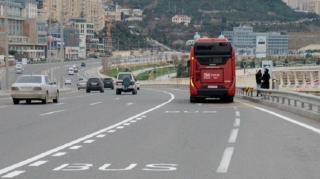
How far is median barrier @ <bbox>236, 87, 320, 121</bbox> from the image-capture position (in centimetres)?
2761

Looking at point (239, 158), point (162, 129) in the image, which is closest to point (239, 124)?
point (162, 129)

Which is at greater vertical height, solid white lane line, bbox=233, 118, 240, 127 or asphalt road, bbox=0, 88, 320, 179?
asphalt road, bbox=0, 88, 320, 179

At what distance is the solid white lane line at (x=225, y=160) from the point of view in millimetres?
Answer: 13414

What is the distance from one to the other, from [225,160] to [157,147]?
2.69 m

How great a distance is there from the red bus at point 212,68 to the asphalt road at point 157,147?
13.6 m

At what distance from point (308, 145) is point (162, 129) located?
Result: 18.2 ft

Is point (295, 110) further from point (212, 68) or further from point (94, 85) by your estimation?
point (94, 85)

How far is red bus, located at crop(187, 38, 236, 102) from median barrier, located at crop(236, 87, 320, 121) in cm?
206

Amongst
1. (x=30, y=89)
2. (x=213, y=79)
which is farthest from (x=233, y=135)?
(x=213, y=79)

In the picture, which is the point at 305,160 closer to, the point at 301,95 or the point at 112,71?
the point at 301,95

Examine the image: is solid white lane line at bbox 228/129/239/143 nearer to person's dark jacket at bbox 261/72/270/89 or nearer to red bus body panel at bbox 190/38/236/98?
red bus body panel at bbox 190/38/236/98

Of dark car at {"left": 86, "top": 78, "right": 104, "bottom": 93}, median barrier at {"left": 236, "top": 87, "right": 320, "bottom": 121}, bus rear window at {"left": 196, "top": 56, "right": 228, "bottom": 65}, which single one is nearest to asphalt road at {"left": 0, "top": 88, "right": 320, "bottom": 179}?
median barrier at {"left": 236, "top": 87, "right": 320, "bottom": 121}

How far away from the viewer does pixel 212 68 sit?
137 feet

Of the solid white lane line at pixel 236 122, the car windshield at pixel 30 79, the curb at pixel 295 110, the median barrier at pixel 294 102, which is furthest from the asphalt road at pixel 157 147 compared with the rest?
the car windshield at pixel 30 79
